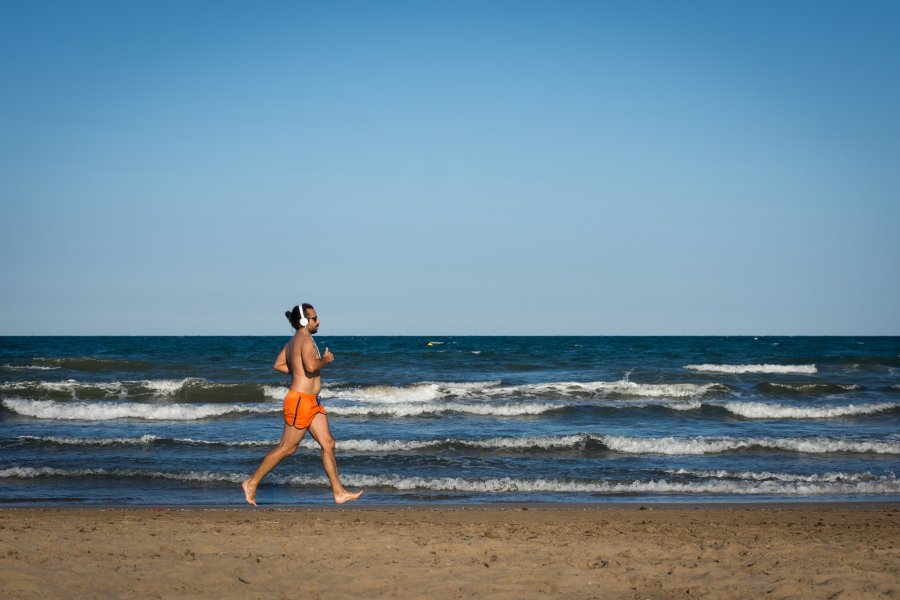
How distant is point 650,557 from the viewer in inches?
238

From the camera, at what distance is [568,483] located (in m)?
10.3

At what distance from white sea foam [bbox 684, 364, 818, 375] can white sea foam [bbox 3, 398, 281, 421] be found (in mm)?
19046

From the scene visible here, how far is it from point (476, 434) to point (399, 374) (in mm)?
13794

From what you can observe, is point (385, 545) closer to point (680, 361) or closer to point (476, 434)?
point (476, 434)

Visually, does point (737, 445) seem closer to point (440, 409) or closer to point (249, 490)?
point (440, 409)

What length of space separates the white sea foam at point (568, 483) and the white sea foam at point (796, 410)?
23.7ft

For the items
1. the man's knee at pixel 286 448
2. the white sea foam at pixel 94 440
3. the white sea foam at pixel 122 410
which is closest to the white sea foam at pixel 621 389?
the white sea foam at pixel 122 410

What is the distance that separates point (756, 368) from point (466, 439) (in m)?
23.4

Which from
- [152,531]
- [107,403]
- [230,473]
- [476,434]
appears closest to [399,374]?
[107,403]

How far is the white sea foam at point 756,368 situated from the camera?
3180cm

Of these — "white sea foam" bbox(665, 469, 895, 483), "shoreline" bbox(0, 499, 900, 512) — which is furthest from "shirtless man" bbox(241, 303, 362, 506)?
"white sea foam" bbox(665, 469, 895, 483)

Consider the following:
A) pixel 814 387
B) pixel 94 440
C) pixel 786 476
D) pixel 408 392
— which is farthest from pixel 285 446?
pixel 814 387

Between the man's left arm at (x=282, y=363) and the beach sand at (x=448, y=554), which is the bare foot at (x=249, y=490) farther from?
the man's left arm at (x=282, y=363)

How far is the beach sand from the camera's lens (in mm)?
5188
